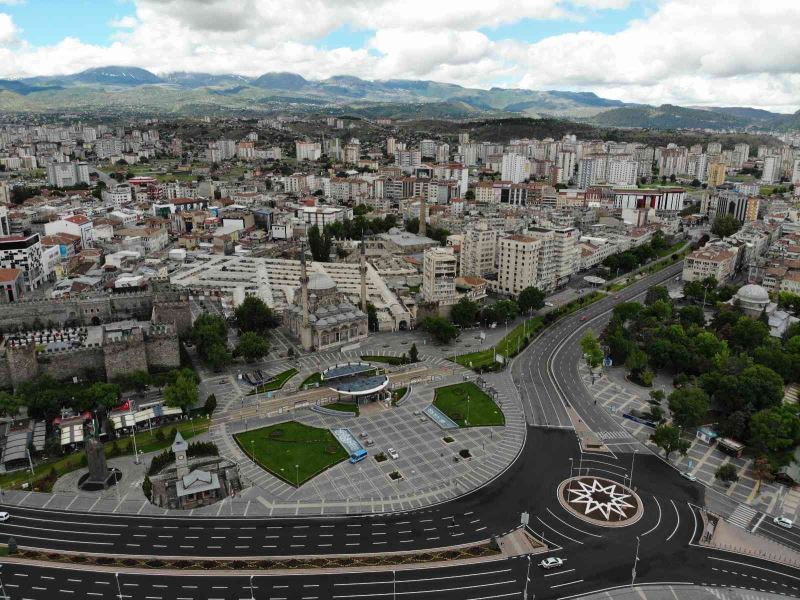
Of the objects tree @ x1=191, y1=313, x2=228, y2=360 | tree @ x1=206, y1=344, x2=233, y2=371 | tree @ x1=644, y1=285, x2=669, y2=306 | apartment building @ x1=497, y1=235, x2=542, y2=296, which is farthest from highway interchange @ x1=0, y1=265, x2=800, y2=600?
apartment building @ x1=497, y1=235, x2=542, y2=296

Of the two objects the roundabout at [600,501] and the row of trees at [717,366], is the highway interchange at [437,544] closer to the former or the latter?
the roundabout at [600,501]

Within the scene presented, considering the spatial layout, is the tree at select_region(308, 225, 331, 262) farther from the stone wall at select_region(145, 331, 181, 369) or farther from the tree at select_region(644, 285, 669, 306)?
the tree at select_region(644, 285, 669, 306)

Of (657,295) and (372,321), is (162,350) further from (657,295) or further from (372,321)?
(657,295)

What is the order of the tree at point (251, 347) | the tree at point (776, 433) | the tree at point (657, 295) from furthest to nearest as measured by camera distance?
the tree at point (657, 295)
the tree at point (251, 347)
the tree at point (776, 433)

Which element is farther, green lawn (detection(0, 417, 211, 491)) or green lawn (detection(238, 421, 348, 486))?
green lawn (detection(238, 421, 348, 486))

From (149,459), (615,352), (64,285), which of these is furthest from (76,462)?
(615,352)

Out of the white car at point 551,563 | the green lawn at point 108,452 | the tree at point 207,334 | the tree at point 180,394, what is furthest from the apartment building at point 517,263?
the white car at point 551,563

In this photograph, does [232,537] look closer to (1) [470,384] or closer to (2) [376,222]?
(1) [470,384]
